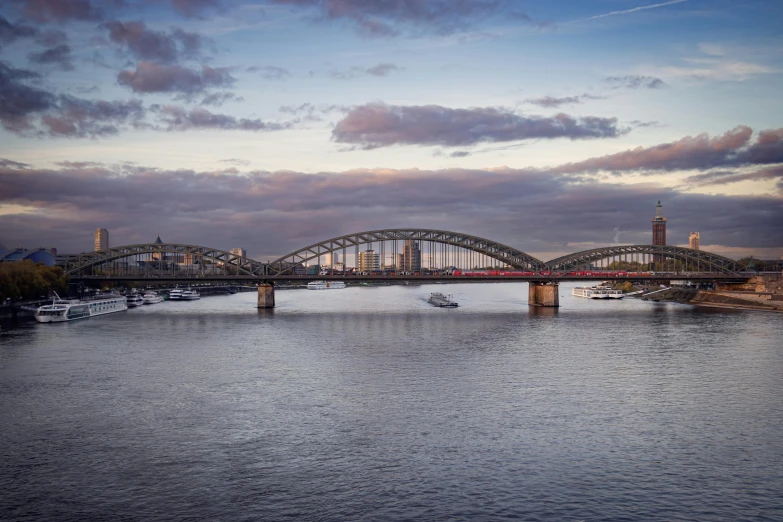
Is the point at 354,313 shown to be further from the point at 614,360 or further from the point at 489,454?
the point at 489,454

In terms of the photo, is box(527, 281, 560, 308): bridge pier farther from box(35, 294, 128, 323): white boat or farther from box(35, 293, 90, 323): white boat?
box(35, 293, 90, 323): white boat

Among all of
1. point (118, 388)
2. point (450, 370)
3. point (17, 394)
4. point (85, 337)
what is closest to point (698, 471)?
point (450, 370)

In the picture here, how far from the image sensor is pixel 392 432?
84.9 feet

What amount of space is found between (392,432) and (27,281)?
246 feet

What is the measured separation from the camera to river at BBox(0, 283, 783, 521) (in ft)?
62.7

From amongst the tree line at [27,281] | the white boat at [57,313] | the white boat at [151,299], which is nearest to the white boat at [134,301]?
the white boat at [151,299]

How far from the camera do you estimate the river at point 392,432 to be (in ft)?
62.7

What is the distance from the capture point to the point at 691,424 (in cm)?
2697

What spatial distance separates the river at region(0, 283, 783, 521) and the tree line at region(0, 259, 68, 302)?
33960 millimetres

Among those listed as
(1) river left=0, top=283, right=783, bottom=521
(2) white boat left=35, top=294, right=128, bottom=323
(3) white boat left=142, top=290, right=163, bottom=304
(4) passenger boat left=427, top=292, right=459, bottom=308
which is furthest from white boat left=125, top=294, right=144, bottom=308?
(1) river left=0, top=283, right=783, bottom=521

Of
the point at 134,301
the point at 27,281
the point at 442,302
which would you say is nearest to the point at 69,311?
the point at 27,281

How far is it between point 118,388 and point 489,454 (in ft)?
67.5

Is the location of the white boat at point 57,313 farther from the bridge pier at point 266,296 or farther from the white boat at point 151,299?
the white boat at point 151,299

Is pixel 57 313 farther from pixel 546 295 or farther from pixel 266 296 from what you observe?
pixel 546 295
